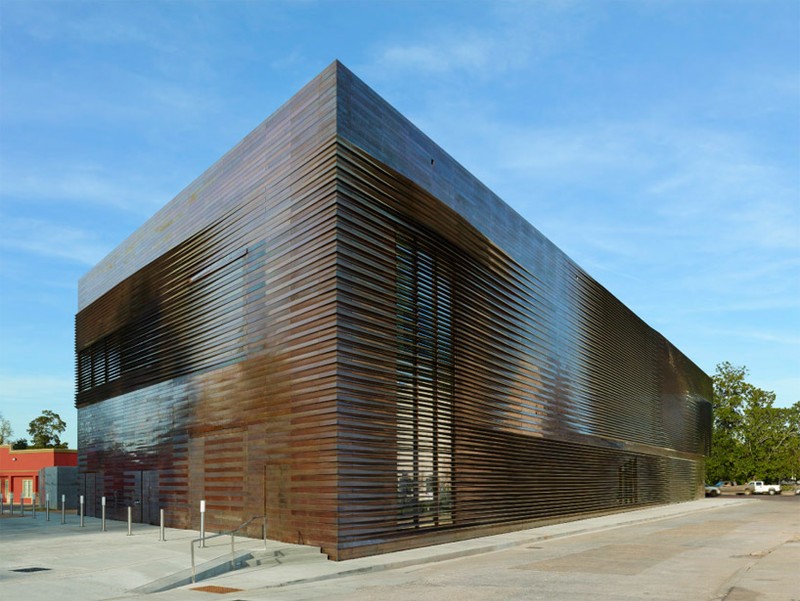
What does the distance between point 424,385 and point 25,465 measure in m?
63.7

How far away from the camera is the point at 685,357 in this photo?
70.1 m

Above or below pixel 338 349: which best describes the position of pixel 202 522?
below

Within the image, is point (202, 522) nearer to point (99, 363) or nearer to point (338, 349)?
point (338, 349)

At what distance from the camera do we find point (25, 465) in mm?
76000

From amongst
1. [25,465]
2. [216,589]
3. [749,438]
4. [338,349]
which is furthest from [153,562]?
[749,438]

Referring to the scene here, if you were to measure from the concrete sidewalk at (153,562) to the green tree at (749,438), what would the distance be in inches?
3587

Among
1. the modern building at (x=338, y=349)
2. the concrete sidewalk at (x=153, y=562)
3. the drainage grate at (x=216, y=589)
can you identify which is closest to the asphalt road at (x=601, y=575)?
the drainage grate at (x=216, y=589)

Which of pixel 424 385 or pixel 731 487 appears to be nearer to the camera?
pixel 424 385

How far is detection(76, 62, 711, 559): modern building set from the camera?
2109 cm

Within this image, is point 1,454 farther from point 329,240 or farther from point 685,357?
point 329,240

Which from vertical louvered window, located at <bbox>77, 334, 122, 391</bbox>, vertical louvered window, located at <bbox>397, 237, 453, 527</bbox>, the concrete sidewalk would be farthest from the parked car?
vertical louvered window, located at <bbox>397, 237, 453, 527</bbox>

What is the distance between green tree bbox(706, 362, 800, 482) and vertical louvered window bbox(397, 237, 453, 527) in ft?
293

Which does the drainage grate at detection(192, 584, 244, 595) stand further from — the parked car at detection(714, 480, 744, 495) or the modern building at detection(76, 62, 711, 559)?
the parked car at detection(714, 480, 744, 495)

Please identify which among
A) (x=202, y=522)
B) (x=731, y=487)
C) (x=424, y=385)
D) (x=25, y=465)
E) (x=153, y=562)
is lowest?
(x=731, y=487)
